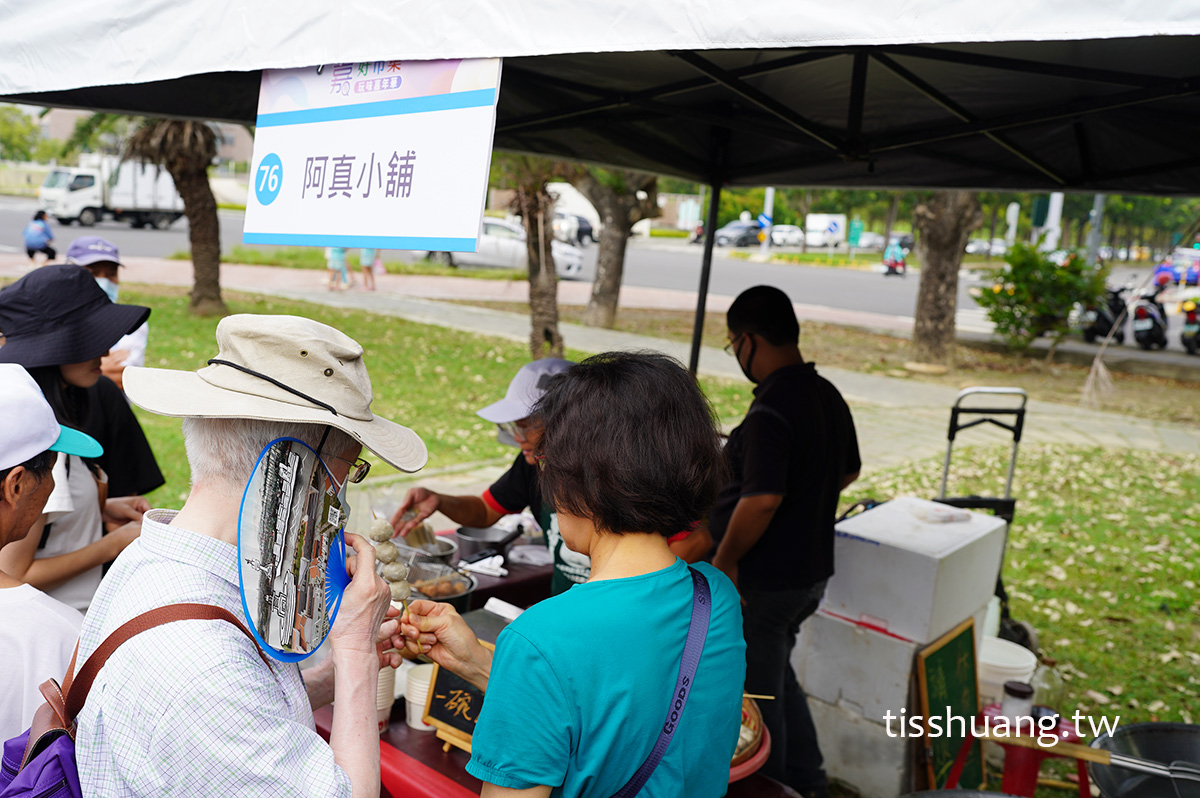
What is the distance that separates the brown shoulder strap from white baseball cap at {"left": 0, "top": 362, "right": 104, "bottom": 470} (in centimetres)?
67

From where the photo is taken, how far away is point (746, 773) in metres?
2.12

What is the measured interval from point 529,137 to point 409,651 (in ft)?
10.3

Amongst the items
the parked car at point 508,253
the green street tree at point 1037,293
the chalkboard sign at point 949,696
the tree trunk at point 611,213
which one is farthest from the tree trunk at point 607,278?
the chalkboard sign at point 949,696

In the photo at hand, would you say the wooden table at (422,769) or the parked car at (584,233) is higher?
the parked car at (584,233)

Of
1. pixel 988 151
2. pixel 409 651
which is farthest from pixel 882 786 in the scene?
pixel 988 151

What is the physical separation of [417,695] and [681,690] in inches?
41.7

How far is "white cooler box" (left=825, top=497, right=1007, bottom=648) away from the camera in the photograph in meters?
3.32

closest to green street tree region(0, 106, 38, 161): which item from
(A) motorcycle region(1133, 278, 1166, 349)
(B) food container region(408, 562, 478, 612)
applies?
(A) motorcycle region(1133, 278, 1166, 349)

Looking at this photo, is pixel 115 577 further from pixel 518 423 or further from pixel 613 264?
pixel 613 264

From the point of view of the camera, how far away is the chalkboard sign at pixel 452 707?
2.04 m

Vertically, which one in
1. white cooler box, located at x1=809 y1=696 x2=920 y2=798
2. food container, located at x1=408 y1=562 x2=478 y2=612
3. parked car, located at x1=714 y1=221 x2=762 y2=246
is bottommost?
white cooler box, located at x1=809 y1=696 x2=920 y2=798

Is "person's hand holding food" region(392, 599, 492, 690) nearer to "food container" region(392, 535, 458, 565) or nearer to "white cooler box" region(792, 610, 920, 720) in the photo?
"food container" region(392, 535, 458, 565)

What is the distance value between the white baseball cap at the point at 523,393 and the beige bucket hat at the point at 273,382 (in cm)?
135

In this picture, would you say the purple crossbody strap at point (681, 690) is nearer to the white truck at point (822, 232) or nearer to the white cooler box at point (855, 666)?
the white cooler box at point (855, 666)
